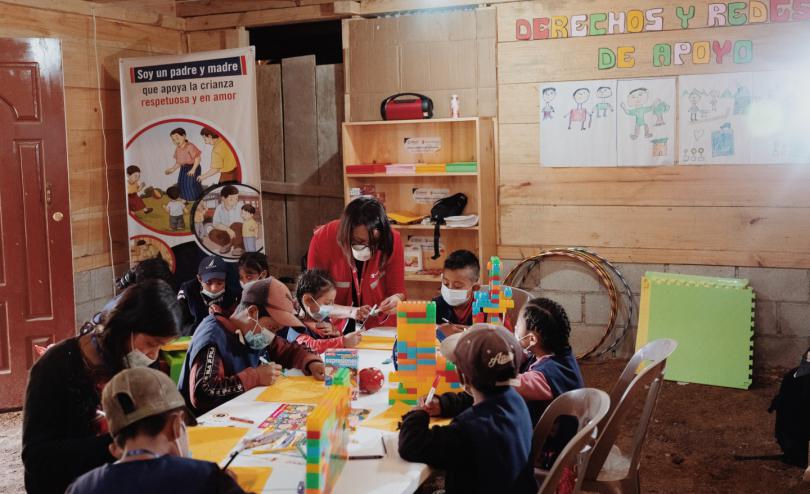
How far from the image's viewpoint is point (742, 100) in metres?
5.20

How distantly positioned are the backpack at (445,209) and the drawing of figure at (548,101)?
752mm

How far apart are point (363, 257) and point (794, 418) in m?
2.11

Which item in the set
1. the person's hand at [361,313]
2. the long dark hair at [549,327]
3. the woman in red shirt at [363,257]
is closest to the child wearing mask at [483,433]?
the long dark hair at [549,327]

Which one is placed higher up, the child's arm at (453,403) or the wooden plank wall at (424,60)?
the wooden plank wall at (424,60)

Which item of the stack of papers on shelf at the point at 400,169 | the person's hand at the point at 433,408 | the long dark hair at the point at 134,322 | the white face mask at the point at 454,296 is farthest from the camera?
the stack of papers on shelf at the point at 400,169

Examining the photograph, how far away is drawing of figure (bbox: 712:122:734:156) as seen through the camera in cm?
525

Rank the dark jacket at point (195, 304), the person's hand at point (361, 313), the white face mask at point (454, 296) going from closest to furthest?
1. the white face mask at point (454, 296)
2. the person's hand at point (361, 313)
3. the dark jacket at point (195, 304)

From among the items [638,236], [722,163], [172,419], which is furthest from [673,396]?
[172,419]

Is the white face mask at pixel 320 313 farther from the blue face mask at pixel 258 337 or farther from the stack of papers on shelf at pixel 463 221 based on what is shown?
the stack of papers on shelf at pixel 463 221

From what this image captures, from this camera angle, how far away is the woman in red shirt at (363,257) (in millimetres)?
4156

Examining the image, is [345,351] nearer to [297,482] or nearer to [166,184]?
[297,482]

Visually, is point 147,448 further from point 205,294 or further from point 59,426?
point 205,294

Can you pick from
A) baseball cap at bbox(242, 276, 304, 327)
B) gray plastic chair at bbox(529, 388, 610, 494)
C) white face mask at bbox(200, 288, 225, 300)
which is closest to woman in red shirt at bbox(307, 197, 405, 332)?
white face mask at bbox(200, 288, 225, 300)

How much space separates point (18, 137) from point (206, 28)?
A: 1.91 metres
